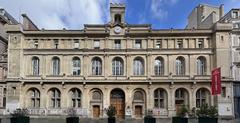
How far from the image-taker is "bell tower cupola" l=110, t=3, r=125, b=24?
5534 centimetres

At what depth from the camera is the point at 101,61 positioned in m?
54.2

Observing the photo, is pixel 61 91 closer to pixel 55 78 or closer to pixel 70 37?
pixel 55 78

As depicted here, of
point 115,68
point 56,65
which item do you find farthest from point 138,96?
point 56,65

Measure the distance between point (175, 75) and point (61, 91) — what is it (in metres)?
15.6

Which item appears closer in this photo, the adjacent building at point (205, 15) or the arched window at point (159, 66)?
the arched window at point (159, 66)

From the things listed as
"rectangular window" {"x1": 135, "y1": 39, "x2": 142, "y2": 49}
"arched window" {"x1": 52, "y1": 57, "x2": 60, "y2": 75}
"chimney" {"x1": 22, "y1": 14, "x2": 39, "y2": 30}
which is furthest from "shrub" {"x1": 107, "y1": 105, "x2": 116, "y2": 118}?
"chimney" {"x1": 22, "y1": 14, "x2": 39, "y2": 30}

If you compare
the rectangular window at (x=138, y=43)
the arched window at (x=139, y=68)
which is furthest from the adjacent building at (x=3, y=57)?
the rectangular window at (x=138, y=43)

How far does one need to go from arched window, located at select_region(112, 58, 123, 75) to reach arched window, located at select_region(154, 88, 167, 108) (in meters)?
5.65

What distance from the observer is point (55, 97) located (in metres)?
53.3

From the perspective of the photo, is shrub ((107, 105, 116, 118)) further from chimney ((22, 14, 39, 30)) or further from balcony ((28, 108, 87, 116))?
chimney ((22, 14, 39, 30))

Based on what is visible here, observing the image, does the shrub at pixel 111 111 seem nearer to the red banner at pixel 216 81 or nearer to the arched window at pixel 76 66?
the arched window at pixel 76 66

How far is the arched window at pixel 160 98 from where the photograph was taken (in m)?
53.1

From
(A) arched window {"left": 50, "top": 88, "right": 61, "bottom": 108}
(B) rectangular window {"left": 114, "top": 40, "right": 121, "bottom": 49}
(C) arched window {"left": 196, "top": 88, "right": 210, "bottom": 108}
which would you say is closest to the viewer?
(C) arched window {"left": 196, "top": 88, "right": 210, "bottom": 108}

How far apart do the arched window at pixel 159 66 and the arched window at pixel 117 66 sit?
4700mm
